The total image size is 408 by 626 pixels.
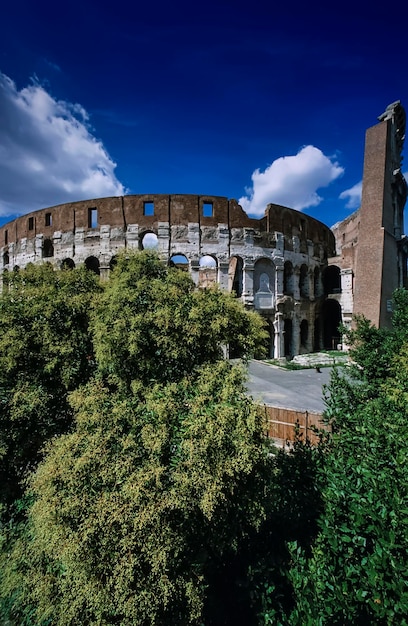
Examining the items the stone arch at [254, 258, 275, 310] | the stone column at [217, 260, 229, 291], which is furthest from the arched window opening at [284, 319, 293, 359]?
the stone column at [217, 260, 229, 291]

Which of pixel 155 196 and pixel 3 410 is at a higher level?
pixel 155 196

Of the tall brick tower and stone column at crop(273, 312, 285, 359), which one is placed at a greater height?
the tall brick tower

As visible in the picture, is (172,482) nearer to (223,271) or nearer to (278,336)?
(223,271)

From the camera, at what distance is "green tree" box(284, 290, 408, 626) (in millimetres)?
3512

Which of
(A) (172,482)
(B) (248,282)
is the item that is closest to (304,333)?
(B) (248,282)

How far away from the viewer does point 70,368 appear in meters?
6.71

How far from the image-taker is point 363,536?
4.00 metres

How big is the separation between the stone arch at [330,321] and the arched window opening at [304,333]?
3.87 m

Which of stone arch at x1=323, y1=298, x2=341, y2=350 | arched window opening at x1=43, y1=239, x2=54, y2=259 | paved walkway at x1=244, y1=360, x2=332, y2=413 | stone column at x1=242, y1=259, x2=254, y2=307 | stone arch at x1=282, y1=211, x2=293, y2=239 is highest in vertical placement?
stone arch at x1=282, y1=211, x2=293, y2=239

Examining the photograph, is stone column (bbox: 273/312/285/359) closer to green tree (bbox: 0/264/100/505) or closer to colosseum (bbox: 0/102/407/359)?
colosseum (bbox: 0/102/407/359)

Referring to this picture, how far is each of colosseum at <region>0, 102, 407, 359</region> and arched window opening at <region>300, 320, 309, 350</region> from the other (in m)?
0.09

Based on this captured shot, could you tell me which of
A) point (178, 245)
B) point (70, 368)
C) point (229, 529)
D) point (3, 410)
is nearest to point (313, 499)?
point (229, 529)

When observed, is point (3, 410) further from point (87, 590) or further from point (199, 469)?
point (199, 469)

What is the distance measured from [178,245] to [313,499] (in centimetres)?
1866
